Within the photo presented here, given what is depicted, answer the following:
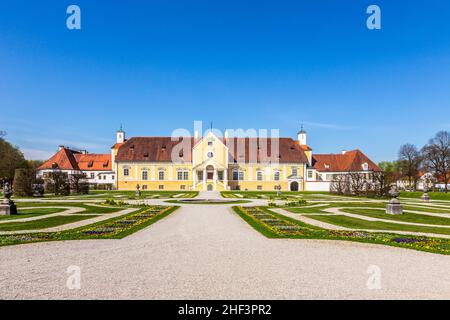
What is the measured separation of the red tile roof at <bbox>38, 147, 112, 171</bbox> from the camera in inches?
2532

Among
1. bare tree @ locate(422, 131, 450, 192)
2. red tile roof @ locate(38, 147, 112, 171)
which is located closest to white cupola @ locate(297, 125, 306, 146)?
bare tree @ locate(422, 131, 450, 192)

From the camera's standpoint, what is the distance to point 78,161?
7119cm

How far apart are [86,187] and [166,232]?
36.6 m

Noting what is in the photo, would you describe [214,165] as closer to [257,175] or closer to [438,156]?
[257,175]

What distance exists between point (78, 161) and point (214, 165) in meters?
34.2

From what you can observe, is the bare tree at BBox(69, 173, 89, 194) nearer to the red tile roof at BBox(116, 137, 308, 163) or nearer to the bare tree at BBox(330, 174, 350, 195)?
the red tile roof at BBox(116, 137, 308, 163)

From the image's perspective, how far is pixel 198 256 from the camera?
9000 mm

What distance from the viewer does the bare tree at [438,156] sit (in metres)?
58.2

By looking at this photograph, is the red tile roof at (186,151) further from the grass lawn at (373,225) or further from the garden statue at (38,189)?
the grass lawn at (373,225)

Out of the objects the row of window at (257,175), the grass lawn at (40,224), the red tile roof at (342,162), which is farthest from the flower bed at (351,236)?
the red tile roof at (342,162)

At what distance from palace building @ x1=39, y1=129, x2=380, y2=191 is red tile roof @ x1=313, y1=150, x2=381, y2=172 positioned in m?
0.25

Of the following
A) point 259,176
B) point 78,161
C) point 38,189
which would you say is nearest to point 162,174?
point 259,176
